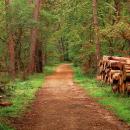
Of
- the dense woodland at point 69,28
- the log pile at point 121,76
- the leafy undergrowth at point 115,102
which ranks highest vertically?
the dense woodland at point 69,28

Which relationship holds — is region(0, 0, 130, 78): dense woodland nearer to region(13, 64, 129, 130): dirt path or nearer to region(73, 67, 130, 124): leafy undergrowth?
region(73, 67, 130, 124): leafy undergrowth

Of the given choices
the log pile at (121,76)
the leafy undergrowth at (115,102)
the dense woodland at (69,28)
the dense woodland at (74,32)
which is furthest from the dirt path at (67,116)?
the dense woodland at (69,28)

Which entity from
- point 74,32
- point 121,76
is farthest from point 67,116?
point 74,32

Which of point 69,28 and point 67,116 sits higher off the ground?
point 69,28

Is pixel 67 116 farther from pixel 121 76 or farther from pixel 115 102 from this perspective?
pixel 121 76

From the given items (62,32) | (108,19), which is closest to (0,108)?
(108,19)

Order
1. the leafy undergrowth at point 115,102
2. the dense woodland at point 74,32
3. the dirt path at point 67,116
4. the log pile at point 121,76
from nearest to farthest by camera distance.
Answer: the dirt path at point 67,116 < the leafy undergrowth at point 115,102 < the log pile at point 121,76 < the dense woodland at point 74,32

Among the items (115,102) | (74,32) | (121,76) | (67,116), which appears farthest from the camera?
(74,32)

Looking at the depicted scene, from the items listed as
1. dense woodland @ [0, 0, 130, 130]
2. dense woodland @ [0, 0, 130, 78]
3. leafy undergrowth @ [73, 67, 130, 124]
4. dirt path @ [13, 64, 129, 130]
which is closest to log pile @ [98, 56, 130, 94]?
leafy undergrowth @ [73, 67, 130, 124]

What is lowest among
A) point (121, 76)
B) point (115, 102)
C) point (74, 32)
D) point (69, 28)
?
point (115, 102)

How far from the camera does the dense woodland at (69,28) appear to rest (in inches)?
1278

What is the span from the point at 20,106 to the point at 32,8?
23.2 meters

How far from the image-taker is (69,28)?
4003cm

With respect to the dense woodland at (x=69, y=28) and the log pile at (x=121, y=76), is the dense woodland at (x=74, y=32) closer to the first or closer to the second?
the dense woodland at (x=69, y=28)
